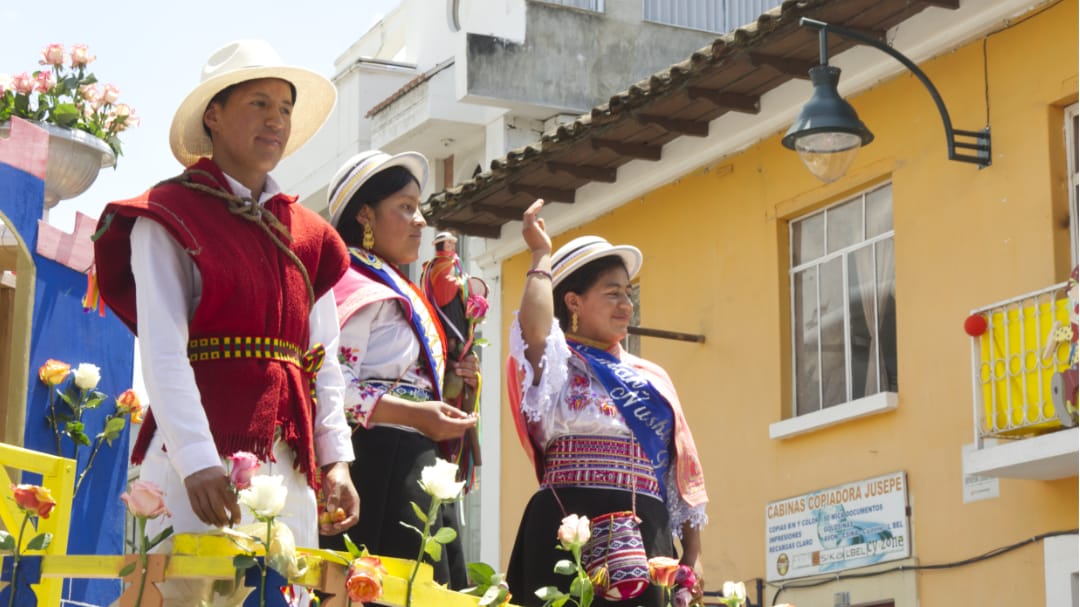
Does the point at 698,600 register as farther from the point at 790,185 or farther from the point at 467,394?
the point at 790,185

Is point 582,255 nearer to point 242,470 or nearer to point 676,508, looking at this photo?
point 676,508

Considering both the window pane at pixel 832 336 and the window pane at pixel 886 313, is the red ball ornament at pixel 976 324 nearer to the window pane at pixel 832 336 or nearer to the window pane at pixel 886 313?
the window pane at pixel 886 313

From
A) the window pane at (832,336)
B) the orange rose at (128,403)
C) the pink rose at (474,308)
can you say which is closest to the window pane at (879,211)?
the window pane at (832,336)

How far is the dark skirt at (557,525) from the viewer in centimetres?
563

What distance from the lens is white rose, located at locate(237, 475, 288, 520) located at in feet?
11.7

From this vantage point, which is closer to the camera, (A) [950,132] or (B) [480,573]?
(B) [480,573]

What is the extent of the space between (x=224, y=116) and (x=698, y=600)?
211 centimetres

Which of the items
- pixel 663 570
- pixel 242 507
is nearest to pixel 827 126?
pixel 663 570

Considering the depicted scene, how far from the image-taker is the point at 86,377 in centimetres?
655

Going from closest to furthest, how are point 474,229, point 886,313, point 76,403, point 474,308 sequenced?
1. point 474,308
2. point 76,403
3. point 886,313
4. point 474,229

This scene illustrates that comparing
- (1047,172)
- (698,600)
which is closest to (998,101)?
(1047,172)

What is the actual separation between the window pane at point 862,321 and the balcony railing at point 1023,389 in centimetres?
134

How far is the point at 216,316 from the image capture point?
164 inches

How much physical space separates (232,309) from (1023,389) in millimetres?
6394
